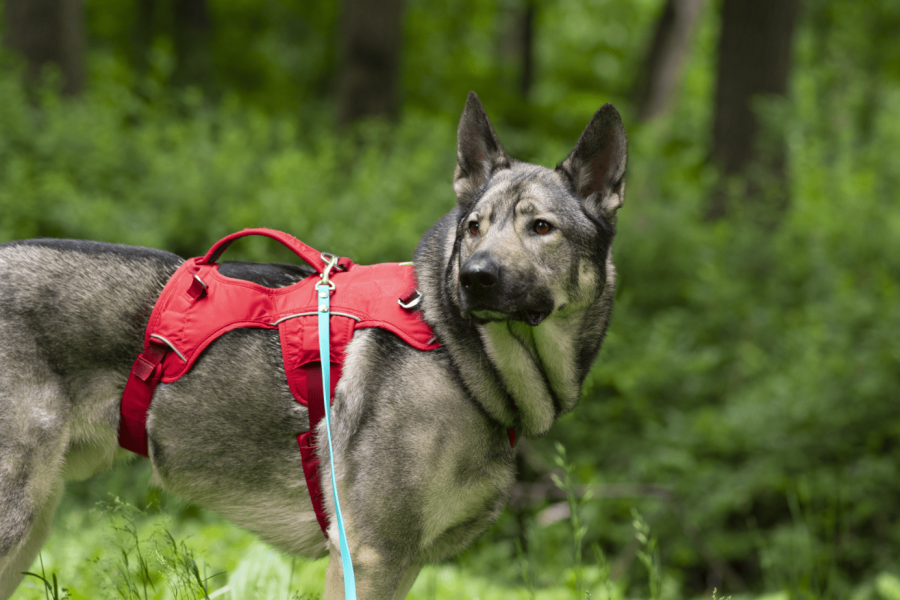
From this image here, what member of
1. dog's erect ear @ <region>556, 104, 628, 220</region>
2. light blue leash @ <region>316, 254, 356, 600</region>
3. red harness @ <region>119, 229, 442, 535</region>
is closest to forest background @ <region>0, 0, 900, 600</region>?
red harness @ <region>119, 229, 442, 535</region>

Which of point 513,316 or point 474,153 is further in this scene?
point 474,153

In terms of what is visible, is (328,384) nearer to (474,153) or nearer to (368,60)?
(474,153)

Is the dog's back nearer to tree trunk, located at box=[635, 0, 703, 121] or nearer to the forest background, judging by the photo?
the forest background

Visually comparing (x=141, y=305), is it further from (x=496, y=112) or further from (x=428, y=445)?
(x=496, y=112)

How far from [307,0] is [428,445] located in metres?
11.7

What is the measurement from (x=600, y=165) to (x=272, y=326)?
1.34 m

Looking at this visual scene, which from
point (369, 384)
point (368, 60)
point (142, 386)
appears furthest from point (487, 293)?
point (368, 60)

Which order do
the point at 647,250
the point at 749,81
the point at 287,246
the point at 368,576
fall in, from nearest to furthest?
the point at 368,576 < the point at 287,246 < the point at 647,250 < the point at 749,81

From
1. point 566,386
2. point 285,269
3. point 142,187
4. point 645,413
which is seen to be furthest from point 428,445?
point 142,187

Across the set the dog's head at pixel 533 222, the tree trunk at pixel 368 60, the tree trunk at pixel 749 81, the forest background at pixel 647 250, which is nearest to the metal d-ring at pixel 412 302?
the dog's head at pixel 533 222

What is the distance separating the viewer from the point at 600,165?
254 cm

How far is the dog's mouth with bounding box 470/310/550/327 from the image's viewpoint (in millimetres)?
2160

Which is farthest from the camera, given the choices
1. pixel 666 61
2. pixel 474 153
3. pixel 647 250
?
pixel 666 61

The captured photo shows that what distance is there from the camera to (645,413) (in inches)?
259
